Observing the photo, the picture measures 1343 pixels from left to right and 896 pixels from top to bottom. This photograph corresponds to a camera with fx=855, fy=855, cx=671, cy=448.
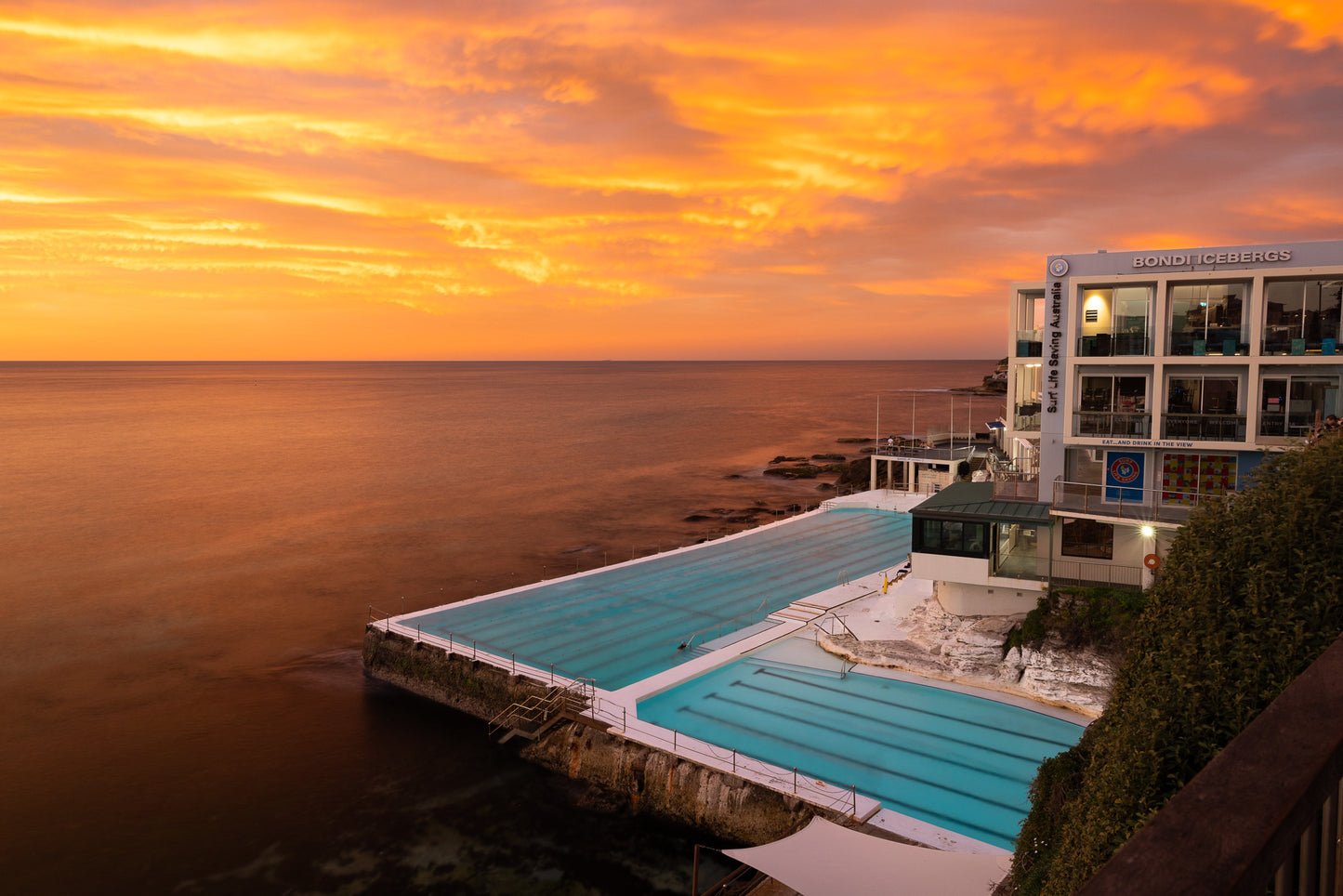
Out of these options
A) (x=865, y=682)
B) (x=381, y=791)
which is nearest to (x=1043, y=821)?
(x=865, y=682)

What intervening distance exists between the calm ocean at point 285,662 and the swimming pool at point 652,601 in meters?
3.19

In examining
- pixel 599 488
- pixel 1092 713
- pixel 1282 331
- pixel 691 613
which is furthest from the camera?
pixel 599 488

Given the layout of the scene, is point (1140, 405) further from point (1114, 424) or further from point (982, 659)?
point (982, 659)

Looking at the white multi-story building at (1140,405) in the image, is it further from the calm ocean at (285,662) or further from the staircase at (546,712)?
the calm ocean at (285,662)

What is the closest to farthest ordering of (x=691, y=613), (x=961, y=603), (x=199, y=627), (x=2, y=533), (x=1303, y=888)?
(x=1303, y=888)
(x=961, y=603)
(x=691, y=613)
(x=199, y=627)
(x=2, y=533)

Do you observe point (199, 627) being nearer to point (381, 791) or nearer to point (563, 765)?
point (381, 791)

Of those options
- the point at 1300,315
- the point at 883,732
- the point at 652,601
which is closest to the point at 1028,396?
the point at 1300,315

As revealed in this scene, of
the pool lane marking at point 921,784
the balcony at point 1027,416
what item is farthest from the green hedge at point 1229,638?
the balcony at point 1027,416

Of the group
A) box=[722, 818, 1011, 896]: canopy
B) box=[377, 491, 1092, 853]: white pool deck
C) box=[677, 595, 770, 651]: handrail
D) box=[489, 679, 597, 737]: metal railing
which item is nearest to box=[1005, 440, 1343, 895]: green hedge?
box=[722, 818, 1011, 896]: canopy

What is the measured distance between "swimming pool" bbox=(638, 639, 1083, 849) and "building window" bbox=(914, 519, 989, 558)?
405cm

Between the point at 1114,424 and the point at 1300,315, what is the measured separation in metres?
5.40

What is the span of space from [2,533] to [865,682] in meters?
60.7

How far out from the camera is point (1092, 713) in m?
Answer: 21.3

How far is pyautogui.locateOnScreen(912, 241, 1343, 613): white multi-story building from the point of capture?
23297 mm
